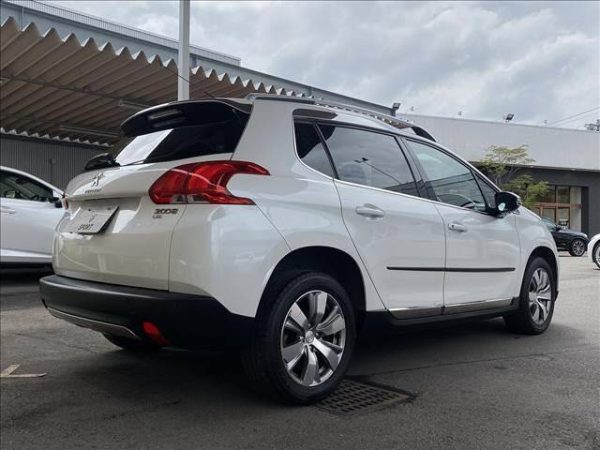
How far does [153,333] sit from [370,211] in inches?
62.5

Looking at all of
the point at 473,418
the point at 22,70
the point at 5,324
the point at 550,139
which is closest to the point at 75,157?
the point at 22,70

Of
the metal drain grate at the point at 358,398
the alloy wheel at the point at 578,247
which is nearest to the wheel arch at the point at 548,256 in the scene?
the metal drain grate at the point at 358,398

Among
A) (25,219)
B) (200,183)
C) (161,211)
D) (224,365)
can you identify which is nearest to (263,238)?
(200,183)

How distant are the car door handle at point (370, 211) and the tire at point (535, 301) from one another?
2264 millimetres

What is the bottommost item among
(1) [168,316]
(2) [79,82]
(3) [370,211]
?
(1) [168,316]

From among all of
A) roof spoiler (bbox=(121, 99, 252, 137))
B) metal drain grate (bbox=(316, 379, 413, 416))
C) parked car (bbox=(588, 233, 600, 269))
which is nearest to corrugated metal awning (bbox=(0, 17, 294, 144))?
roof spoiler (bbox=(121, 99, 252, 137))

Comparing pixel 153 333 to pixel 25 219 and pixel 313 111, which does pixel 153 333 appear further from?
pixel 25 219

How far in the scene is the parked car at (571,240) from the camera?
7582 mm

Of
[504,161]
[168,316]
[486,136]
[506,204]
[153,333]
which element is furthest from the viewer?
[486,136]

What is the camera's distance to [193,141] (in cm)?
352

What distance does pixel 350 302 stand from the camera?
12.5 ft

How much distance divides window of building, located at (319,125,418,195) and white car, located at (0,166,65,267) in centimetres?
601

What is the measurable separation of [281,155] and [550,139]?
28015 millimetres

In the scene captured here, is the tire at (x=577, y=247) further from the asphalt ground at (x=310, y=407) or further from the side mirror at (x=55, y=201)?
the side mirror at (x=55, y=201)
